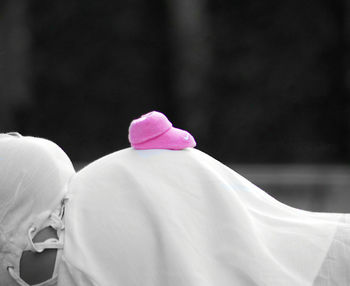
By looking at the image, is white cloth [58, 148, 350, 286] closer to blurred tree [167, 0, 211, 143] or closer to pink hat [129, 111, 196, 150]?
pink hat [129, 111, 196, 150]

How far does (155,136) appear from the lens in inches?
75.9

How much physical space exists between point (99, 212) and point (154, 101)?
905cm

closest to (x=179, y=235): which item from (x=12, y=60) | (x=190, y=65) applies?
(x=190, y=65)

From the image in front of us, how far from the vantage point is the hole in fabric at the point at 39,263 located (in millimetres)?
1847

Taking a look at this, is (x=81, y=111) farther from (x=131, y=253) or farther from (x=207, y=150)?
(x=131, y=253)

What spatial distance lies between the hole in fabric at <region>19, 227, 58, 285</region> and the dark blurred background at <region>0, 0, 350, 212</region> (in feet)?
25.1

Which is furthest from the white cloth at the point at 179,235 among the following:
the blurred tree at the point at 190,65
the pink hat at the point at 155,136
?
the blurred tree at the point at 190,65

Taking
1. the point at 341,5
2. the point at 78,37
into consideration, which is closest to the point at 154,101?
the point at 78,37

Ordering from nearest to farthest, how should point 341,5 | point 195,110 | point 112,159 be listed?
point 112,159 < point 195,110 < point 341,5

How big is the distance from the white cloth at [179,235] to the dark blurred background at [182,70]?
25.0 feet

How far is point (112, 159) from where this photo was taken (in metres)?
1.92

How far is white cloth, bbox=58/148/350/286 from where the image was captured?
176cm

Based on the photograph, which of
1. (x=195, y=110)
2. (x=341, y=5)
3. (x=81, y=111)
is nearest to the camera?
(x=195, y=110)

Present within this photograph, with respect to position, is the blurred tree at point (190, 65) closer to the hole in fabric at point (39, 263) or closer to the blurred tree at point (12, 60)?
the blurred tree at point (12, 60)
